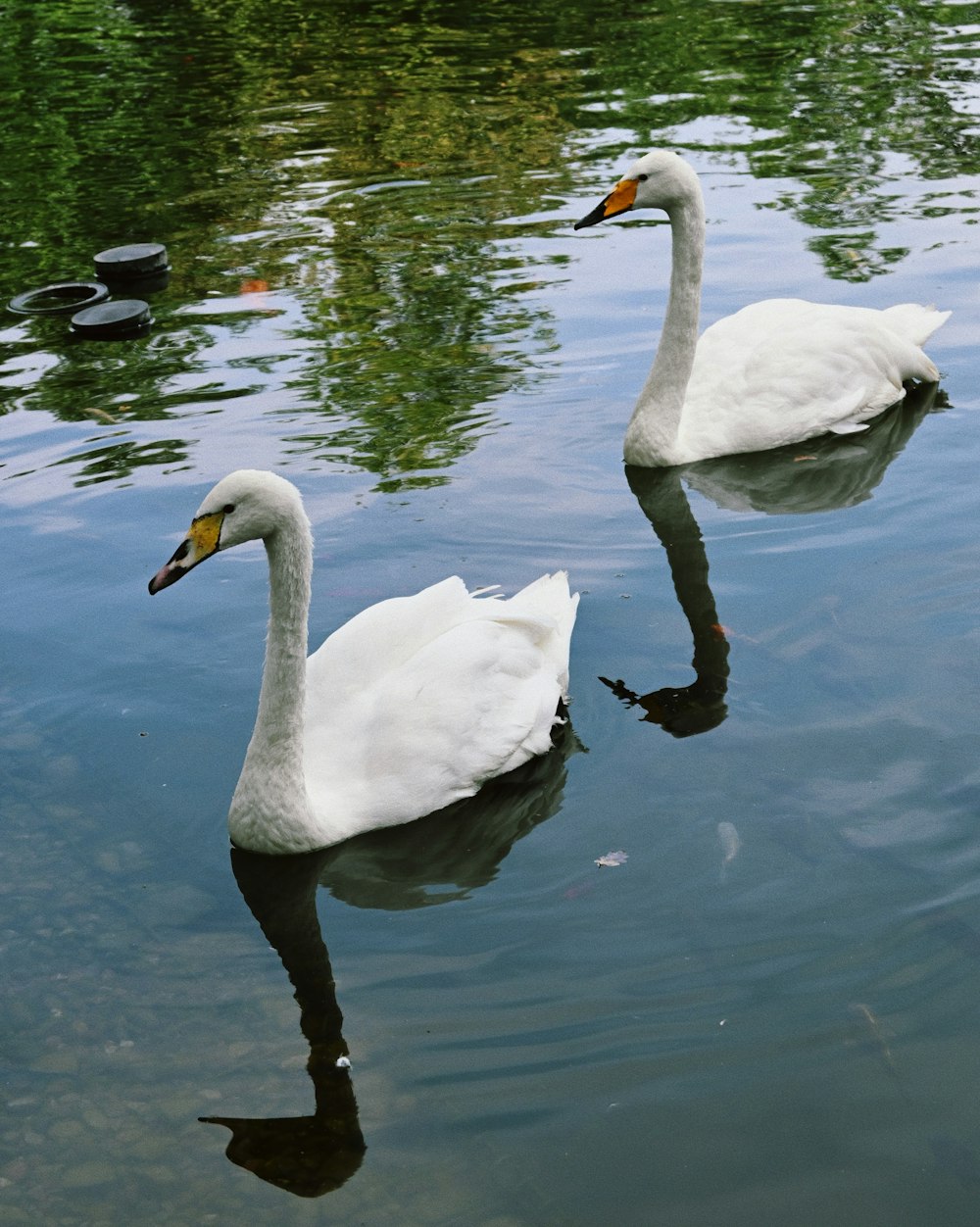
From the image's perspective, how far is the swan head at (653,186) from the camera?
9273 mm

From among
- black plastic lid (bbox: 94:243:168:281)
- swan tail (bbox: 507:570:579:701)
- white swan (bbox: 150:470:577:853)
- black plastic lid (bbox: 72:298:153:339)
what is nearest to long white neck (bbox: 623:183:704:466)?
swan tail (bbox: 507:570:579:701)

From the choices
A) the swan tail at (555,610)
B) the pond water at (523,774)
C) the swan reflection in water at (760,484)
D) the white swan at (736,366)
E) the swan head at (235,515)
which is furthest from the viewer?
the white swan at (736,366)

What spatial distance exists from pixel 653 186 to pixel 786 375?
1373mm

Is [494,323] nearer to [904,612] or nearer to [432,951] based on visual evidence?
[904,612]

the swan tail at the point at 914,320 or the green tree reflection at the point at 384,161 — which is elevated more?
the swan tail at the point at 914,320

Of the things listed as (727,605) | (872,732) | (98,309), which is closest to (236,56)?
(98,309)

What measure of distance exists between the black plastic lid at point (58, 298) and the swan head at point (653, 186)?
5.27m

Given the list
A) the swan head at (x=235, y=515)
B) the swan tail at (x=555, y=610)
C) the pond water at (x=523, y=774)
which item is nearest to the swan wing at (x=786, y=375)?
the pond water at (x=523, y=774)

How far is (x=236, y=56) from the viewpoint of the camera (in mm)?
22938

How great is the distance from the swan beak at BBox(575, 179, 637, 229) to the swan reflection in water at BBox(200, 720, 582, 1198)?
3840mm

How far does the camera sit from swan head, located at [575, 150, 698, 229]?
30.4 ft

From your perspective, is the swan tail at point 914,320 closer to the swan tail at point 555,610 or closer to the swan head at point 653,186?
the swan head at point 653,186

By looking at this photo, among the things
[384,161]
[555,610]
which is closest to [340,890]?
[555,610]

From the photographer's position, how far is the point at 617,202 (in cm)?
950
